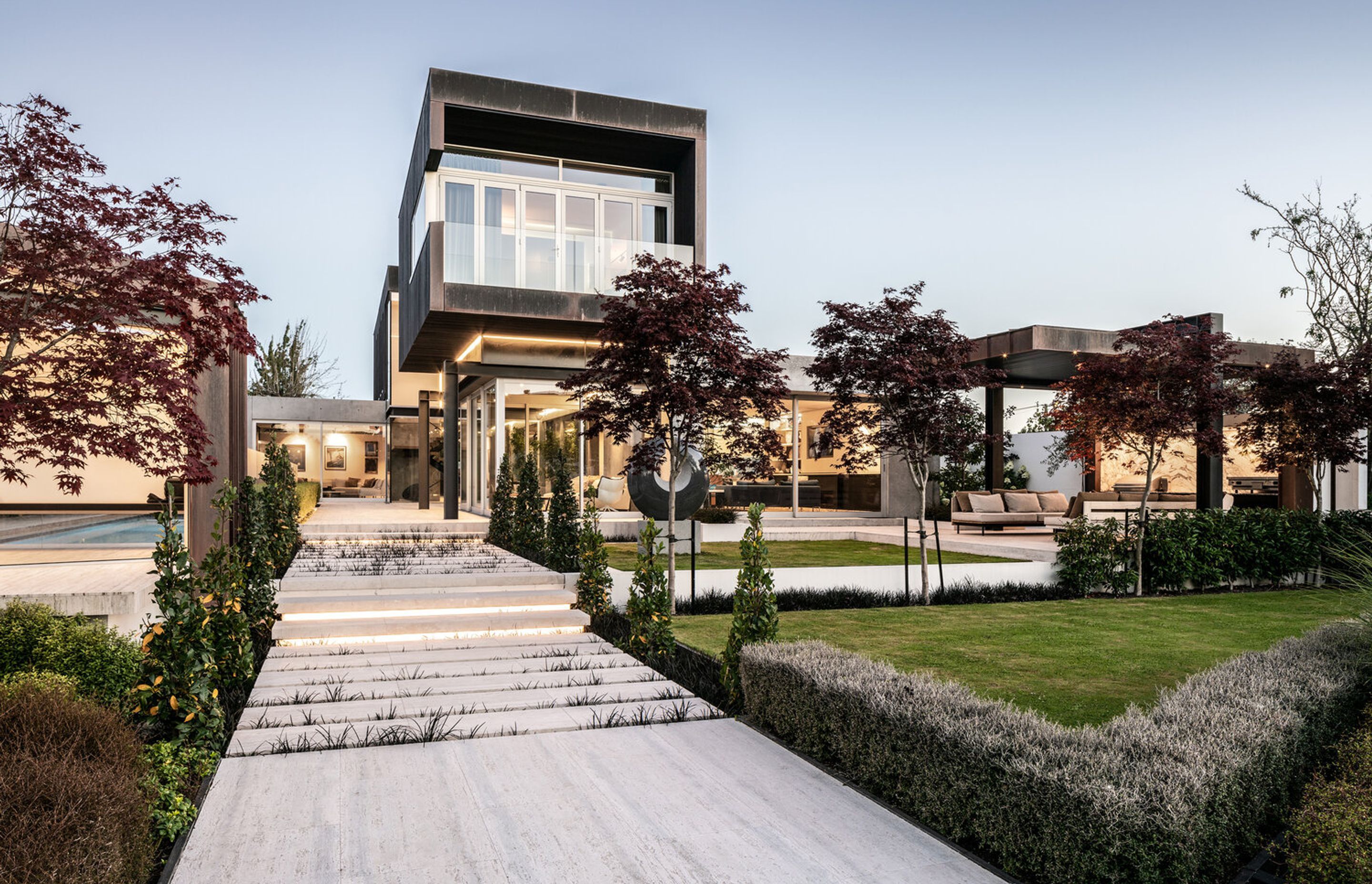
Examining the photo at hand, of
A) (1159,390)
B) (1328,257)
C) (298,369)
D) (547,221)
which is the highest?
(1328,257)

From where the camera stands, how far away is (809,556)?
13.2 metres

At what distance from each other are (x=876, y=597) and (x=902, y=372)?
9.13 ft

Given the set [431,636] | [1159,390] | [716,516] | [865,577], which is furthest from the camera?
[716,516]

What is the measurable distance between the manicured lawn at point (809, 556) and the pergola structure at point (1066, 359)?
2.30 meters

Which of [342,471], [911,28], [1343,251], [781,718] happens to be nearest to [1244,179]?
[1343,251]

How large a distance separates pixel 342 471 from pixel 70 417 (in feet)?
76.6

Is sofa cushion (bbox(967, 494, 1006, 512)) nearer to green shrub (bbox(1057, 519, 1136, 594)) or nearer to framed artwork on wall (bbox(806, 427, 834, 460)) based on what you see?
framed artwork on wall (bbox(806, 427, 834, 460))

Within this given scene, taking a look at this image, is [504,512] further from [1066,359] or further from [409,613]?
[1066,359]

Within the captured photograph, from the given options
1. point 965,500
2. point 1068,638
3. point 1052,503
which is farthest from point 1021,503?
point 1068,638

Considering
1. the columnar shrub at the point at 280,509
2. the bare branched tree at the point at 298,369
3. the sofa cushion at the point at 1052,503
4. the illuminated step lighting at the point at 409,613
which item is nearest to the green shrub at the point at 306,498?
the columnar shrub at the point at 280,509

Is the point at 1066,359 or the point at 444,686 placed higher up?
the point at 1066,359

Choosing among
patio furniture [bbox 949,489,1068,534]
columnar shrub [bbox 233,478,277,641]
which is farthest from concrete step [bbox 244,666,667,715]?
patio furniture [bbox 949,489,1068,534]

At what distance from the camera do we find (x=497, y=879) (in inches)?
114

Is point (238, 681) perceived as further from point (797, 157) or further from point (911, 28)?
point (797, 157)
